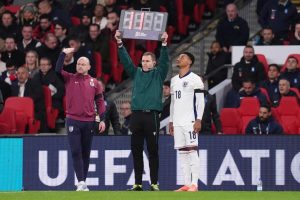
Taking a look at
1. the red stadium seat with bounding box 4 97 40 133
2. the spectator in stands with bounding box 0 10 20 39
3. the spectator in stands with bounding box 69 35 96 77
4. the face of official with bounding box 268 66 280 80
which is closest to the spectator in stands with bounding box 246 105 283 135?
the face of official with bounding box 268 66 280 80

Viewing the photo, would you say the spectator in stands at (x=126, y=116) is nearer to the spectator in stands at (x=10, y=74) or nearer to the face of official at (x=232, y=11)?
the spectator in stands at (x=10, y=74)

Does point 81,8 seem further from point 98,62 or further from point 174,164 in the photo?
point 174,164

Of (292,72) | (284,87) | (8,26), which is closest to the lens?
(284,87)

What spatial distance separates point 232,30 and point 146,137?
7.98m

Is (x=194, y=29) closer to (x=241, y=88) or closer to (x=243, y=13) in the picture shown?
(x=243, y=13)

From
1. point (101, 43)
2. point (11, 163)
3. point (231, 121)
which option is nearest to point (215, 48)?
point (101, 43)

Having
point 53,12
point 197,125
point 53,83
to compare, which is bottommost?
point 197,125

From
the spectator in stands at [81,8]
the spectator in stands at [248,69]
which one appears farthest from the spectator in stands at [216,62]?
the spectator in stands at [81,8]

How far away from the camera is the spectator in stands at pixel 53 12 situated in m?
27.6

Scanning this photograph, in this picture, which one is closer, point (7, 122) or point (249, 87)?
point (7, 122)

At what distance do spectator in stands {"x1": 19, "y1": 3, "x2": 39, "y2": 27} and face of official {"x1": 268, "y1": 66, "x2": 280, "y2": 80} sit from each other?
241 inches

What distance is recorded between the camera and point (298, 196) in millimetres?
17562

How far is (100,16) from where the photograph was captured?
89.4 feet

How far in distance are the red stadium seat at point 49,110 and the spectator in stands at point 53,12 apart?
3.33m
